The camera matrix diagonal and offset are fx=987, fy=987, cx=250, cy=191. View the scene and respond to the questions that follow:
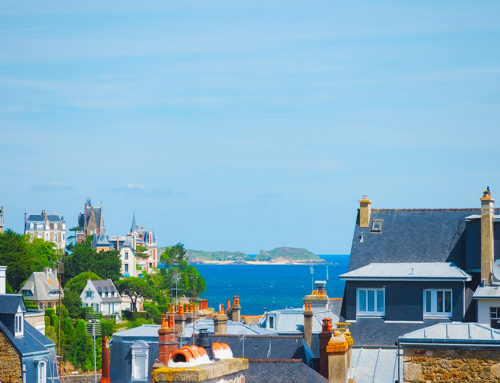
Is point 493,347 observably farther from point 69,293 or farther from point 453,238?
point 69,293

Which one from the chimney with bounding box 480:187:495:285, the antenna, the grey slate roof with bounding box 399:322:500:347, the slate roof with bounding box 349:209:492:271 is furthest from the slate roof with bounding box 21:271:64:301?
the grey slate roof with bounding box 399:322:500:347

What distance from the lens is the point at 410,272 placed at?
130ft

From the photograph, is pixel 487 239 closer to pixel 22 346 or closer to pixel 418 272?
pixel 418 272

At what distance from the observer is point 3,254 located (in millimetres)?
133000

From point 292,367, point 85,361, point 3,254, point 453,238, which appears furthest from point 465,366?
point 3,254

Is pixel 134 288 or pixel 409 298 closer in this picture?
pixel 409 298

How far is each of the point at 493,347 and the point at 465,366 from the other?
0.48 metres

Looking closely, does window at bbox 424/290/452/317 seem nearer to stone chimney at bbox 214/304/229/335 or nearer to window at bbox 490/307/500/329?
window at bbox 490/307/500/329

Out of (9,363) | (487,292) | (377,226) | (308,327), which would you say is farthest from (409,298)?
(9,363)

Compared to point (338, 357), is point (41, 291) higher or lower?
lower

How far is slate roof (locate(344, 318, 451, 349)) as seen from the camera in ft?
126

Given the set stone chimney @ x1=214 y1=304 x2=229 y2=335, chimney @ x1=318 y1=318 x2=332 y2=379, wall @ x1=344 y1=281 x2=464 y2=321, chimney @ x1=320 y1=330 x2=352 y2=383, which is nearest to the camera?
chimney @ x1=320 y1=330 x2=352 y2=383

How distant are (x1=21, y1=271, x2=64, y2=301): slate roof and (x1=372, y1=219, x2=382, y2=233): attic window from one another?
92.7m

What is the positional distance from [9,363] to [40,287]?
327 ft
